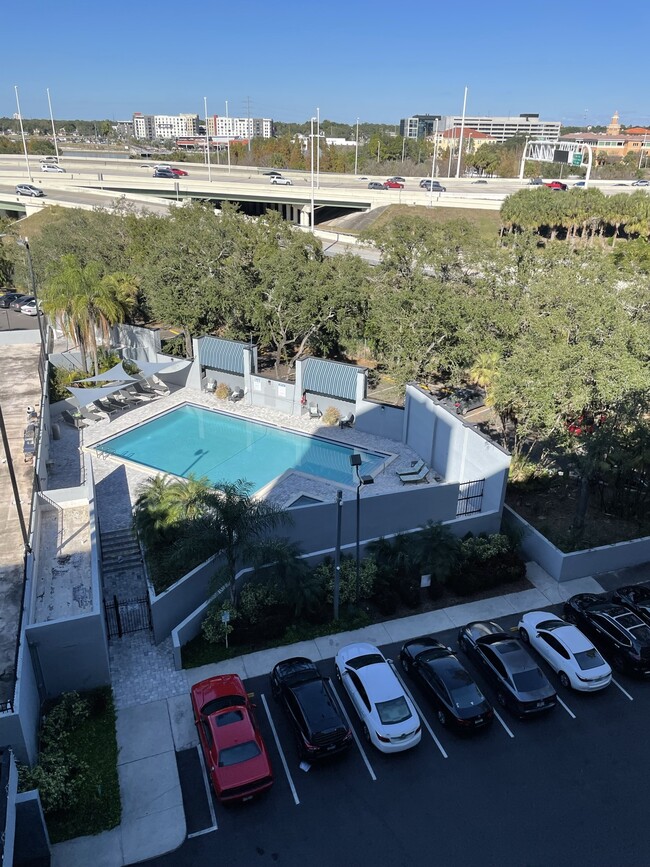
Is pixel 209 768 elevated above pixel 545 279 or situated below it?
below

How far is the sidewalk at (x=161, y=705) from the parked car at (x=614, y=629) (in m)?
1.07

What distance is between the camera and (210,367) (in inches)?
1319

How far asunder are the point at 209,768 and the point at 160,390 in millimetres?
23723

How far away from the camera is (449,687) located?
1482 centimetres

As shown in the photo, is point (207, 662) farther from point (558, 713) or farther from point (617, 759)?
point (617, 759)

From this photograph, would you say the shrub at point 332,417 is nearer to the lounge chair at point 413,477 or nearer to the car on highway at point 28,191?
the lounge chair at point 413,477

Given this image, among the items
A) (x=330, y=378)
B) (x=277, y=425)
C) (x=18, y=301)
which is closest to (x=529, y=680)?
(x=330, y=378)

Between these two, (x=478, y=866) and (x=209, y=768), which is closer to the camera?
(x=478, y=866)

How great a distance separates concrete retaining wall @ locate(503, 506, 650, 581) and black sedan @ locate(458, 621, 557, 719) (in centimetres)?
421

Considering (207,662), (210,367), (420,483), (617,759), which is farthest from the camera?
(210,367)

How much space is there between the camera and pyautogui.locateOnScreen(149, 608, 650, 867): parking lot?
Answer: 39.7 feet

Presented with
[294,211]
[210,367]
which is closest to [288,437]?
[210,367]

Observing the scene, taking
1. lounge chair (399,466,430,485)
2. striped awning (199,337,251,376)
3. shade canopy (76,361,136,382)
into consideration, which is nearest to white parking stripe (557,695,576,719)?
lounge chair (399,466,430,485)

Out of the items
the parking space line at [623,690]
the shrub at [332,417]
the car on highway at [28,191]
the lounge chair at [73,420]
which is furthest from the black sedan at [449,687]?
the car on highway at [28,191]
